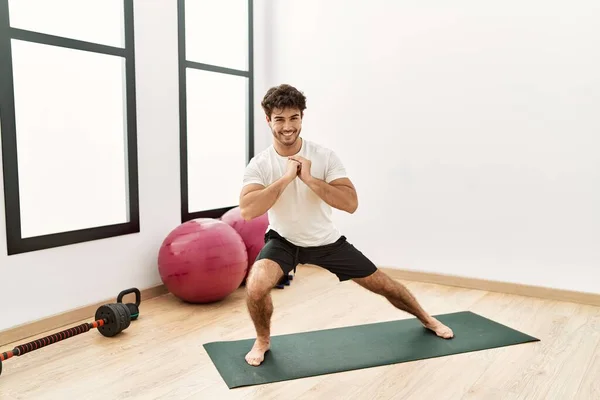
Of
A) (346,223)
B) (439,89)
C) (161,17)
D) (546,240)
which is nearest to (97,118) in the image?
(161,17)

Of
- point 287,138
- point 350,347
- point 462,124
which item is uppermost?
point 462,124

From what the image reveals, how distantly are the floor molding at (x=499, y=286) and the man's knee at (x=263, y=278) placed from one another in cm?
165

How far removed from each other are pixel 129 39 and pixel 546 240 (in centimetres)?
279

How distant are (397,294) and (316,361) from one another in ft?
1.64

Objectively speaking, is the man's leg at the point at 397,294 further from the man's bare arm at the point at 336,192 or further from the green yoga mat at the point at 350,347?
the man's bare arm at the point at 336,192

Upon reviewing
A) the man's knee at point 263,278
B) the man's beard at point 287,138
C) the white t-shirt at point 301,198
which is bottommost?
the man's knee at point 263,278

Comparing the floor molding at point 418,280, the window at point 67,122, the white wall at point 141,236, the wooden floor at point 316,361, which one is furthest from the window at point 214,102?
the wooden floor at point 316,361

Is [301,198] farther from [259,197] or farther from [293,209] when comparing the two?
[259,197]

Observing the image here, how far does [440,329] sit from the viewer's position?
2.54m

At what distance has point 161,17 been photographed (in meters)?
3.21

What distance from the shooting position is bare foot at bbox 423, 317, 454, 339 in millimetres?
2496

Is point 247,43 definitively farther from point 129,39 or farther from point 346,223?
point 346,223

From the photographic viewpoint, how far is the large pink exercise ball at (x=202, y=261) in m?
2.88

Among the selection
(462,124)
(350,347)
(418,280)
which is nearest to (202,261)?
(350,347)
